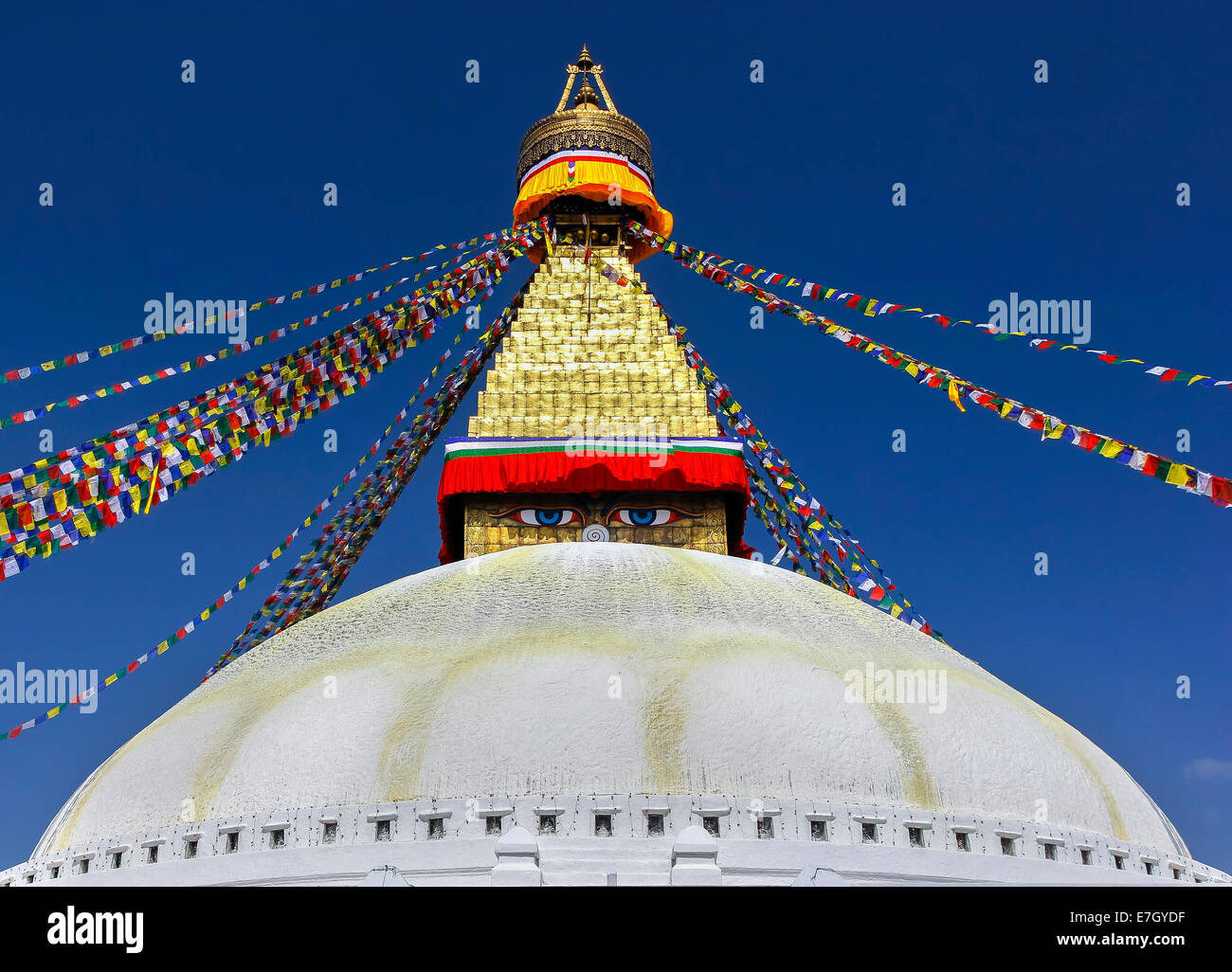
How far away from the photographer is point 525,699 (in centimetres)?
385

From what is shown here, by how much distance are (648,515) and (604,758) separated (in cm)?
685

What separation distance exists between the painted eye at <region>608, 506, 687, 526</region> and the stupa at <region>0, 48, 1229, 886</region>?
5.12m

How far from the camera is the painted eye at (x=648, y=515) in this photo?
10484mm

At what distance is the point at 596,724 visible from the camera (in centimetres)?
377

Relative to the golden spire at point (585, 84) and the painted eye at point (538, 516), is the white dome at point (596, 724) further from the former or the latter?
the golden spire at point (585, 84)

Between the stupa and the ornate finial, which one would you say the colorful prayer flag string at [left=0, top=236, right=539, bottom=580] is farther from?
the ornate finial

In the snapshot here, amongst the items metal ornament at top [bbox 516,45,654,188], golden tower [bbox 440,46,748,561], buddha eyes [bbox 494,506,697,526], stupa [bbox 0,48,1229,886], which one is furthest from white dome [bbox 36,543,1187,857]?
metal ornament at top [bbox 516,45,654,188]

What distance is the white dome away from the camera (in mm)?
3715

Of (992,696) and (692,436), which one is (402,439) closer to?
(692,436)
